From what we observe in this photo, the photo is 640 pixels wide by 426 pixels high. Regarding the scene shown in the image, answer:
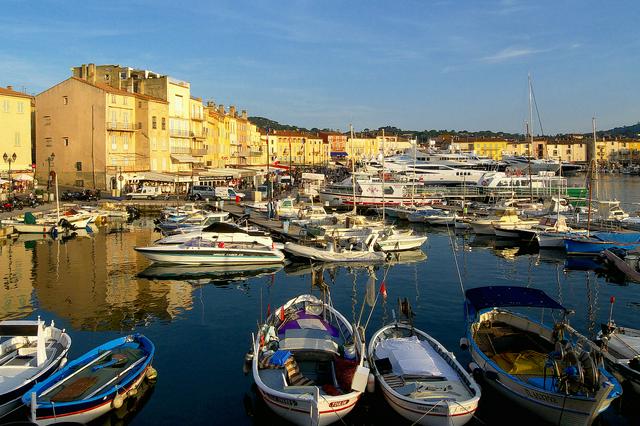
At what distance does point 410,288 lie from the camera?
95.7 feet

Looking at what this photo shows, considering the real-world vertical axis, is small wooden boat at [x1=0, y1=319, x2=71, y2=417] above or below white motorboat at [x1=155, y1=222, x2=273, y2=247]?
below

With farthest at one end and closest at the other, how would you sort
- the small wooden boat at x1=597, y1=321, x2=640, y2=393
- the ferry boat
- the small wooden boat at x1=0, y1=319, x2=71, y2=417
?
the ferry boat, the small wooden boat at x1=597, y1=321, x2=640, y2=393, the small wooden boat at x1=0, y1=319, x2=71, y2=417

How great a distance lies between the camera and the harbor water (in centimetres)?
1530

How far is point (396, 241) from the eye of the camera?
131 feet

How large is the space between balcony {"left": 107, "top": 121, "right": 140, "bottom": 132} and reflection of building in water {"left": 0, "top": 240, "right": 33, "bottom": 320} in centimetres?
3160

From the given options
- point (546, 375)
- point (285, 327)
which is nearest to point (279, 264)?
point (285, 327)

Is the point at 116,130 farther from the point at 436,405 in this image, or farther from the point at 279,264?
the point at 436,405

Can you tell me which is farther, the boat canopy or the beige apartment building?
the beige apartment building

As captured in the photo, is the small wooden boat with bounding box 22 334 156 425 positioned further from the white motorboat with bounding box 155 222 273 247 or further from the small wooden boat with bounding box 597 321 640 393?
the white motorboat with bounding box 155 222 273 247

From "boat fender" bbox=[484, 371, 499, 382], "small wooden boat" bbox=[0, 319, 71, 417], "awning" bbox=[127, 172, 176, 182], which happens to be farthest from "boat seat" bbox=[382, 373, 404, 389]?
"awning" bbox=[127, 172, 176, 182]

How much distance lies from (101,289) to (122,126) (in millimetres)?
49457

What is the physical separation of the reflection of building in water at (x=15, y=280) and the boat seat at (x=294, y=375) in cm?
1401

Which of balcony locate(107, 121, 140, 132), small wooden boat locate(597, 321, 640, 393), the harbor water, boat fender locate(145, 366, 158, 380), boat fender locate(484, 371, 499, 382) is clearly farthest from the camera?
balcony locate(107, 121, 140, 132)

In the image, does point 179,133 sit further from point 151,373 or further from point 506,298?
point 506,298
